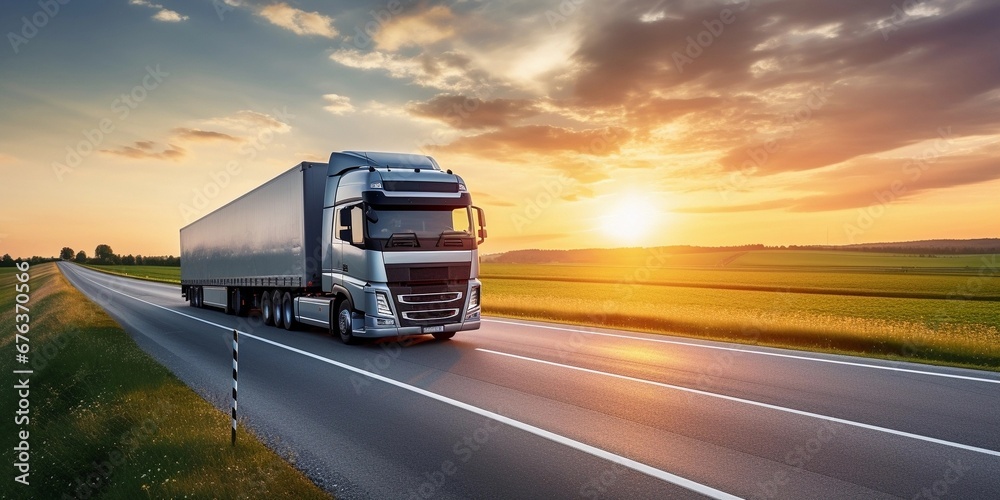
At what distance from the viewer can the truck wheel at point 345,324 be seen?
1359cm

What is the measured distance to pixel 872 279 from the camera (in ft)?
179

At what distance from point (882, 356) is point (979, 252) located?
105 m

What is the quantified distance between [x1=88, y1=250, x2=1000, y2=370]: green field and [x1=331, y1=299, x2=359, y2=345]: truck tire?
769 cm

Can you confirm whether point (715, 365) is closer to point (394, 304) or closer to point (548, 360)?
point (548, 360)

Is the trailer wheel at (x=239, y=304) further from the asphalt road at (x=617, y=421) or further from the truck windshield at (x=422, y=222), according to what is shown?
the truck windshield at (x=422, y=222)

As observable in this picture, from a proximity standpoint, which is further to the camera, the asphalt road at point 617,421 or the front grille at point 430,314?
the front grille at point 430,314

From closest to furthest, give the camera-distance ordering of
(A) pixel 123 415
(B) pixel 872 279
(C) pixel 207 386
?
(A) pixel 123 415 < (C) pixel 207 386 < (B) pixel 872 279

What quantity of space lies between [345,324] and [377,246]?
2.27 meters

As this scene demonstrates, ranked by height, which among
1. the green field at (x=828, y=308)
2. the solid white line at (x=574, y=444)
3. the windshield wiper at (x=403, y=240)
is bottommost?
the green field at (x=828, y=308)

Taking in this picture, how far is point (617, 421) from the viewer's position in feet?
22.5

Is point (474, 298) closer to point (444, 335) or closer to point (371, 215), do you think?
point (444, 335)

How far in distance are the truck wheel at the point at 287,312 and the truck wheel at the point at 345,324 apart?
3.50 m

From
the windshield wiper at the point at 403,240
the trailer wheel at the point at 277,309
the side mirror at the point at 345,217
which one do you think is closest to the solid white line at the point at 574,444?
the windshield wiper at the point at 403,240

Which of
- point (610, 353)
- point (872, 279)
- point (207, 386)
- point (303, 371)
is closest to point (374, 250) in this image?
point (303, 371)
